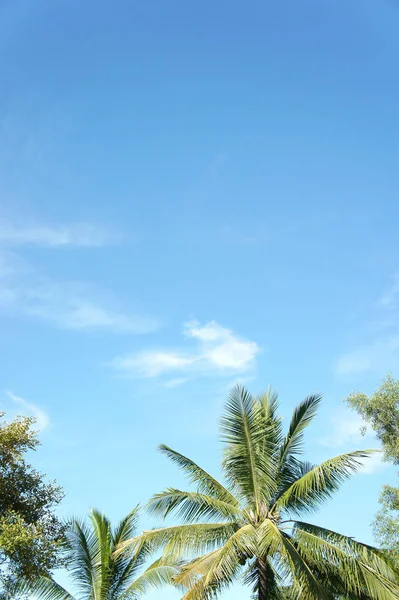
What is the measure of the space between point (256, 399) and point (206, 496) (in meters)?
3.64

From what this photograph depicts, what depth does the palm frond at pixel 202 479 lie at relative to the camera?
61.6ft

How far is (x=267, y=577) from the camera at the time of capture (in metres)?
17.4

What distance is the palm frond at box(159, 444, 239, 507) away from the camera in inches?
739

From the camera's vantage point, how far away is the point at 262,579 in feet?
56.6

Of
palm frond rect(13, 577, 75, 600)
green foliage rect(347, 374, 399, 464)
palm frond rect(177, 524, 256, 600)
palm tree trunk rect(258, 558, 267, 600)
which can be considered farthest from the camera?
green foliage rect(347, 374, 399, 464)

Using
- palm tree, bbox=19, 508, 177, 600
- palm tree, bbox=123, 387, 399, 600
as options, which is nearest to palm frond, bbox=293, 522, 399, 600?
palm tree, bbox=123, 387, 399, 600

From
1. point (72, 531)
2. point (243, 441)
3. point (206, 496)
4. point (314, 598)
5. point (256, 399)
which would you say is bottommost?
point (72, 531)

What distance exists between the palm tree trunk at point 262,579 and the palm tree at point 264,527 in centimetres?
3

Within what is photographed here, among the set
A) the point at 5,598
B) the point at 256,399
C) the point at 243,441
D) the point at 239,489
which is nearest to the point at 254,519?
the point at 239,489

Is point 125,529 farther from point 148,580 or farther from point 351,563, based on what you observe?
point 351,563

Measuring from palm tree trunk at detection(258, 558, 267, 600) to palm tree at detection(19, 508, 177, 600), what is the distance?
486cm

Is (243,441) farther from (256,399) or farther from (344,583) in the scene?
(344,583)

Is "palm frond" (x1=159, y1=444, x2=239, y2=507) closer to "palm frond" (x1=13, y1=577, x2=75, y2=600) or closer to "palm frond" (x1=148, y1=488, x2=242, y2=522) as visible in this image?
"palm frond" (x1=148, y1=488, x2=242, y2=522)

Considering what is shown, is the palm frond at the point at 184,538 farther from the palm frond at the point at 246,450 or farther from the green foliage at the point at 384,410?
the green foliage at the point at 384,410
